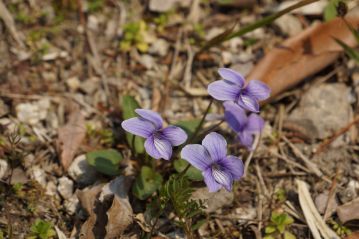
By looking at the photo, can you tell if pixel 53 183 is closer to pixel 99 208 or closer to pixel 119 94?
pixel 99 208

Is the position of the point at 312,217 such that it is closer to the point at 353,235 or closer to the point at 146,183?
the point at 353,235

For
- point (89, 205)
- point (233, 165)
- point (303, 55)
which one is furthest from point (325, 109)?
point (89, 205)

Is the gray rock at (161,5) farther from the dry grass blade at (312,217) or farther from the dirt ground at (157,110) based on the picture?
the dry grass blade at (312,217)

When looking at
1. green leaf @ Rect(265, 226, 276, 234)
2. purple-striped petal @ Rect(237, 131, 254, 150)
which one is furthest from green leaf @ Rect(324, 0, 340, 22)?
green leaf @ Rect(265, 226, 276, 234)

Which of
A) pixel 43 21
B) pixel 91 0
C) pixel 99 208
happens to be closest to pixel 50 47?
pixel 43 21

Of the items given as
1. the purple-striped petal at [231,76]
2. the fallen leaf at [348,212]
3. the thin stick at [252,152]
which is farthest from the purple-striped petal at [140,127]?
the fallen leaf at [348,212]

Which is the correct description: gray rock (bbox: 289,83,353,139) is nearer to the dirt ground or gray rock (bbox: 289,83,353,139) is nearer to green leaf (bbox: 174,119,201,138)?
the dirt ground

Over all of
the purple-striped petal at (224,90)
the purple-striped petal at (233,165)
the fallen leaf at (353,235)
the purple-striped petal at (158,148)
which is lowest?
the fallen leaf at (353,235)
